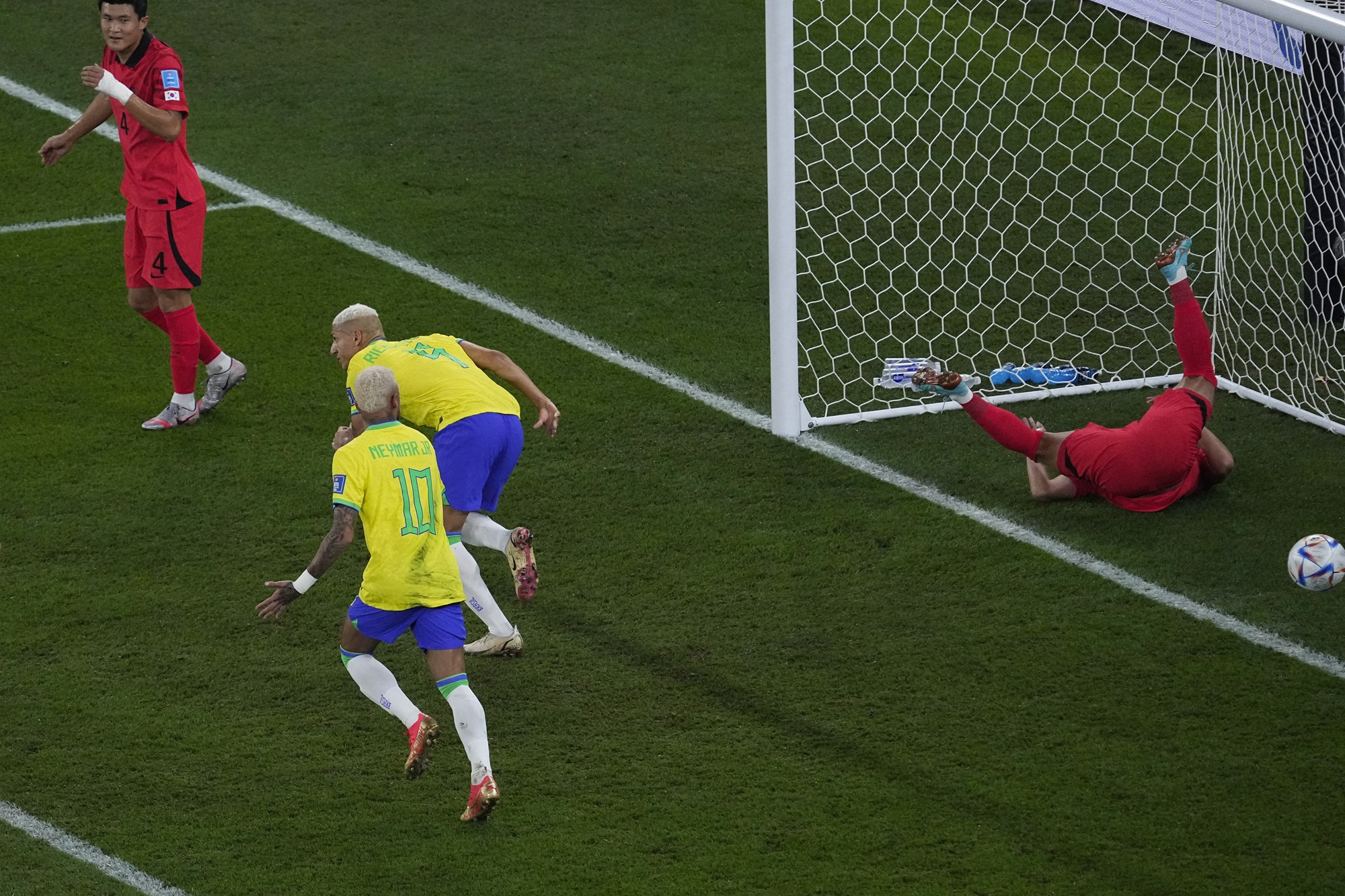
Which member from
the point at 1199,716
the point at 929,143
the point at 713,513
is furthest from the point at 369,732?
the point at 929,143

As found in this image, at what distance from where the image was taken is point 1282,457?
7.70 metres

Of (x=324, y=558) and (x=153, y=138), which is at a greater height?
(x=153, y=138)

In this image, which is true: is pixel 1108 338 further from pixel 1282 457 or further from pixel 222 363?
pixel 222 363

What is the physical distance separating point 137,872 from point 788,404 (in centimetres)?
376

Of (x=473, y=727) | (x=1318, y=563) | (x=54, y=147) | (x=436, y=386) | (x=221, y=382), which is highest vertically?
(x=54, y=147)

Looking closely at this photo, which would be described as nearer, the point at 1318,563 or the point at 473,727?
the point at 473,727

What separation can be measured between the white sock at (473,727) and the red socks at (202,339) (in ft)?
10.5

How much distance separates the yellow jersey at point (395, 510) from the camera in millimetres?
5289

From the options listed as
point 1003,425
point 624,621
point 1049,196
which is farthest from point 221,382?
point 1049,196

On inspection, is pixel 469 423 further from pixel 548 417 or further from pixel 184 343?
pixel 184 343

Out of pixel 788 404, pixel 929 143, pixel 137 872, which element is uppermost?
pixel 929 143

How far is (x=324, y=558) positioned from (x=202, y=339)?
3.14m

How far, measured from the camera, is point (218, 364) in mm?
8125

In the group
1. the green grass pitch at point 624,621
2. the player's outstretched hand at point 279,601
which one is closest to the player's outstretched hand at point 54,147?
the green grass pitch at point 624,621
